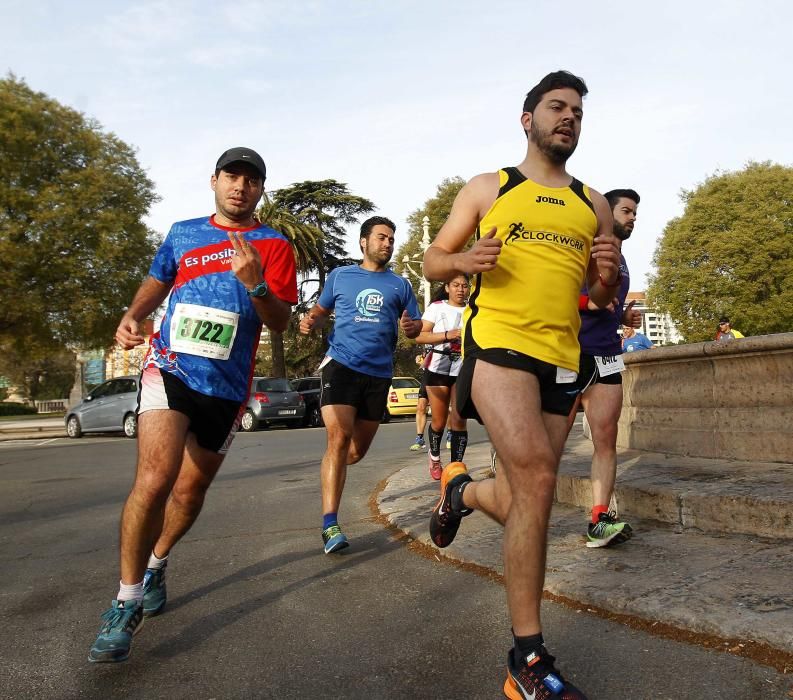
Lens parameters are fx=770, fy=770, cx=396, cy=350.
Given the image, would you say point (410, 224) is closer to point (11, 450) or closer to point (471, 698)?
point (11, 450)

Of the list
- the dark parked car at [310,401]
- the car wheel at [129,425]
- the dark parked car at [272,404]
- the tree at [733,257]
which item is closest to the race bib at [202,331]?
the car wheel at [129,425]

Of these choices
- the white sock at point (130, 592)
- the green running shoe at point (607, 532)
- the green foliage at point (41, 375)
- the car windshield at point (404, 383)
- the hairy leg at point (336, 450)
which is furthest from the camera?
the green foliage at point (41, 375)

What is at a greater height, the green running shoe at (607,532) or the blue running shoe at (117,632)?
the green running shoe at (607,532)

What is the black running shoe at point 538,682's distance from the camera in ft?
7.58

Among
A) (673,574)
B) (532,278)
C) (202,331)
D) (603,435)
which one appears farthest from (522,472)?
(603,435)

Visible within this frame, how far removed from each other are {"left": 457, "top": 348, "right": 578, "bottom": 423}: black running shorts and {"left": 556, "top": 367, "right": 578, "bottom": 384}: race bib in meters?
0.01

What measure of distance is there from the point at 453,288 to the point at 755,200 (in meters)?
47.8

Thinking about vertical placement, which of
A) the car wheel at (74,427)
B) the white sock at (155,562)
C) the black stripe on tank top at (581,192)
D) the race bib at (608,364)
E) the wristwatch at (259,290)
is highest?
the black stripe on tank top at (581,192)

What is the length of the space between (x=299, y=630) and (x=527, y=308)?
1.71m

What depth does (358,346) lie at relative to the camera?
5234mm

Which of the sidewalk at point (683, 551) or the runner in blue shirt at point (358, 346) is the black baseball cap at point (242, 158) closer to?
the runner in blue shirt at point (358, 346)

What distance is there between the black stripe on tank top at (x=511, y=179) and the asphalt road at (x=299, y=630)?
69.1 inches

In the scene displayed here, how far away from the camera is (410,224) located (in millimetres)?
50094

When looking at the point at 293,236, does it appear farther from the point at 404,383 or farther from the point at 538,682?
the point at 538,682
